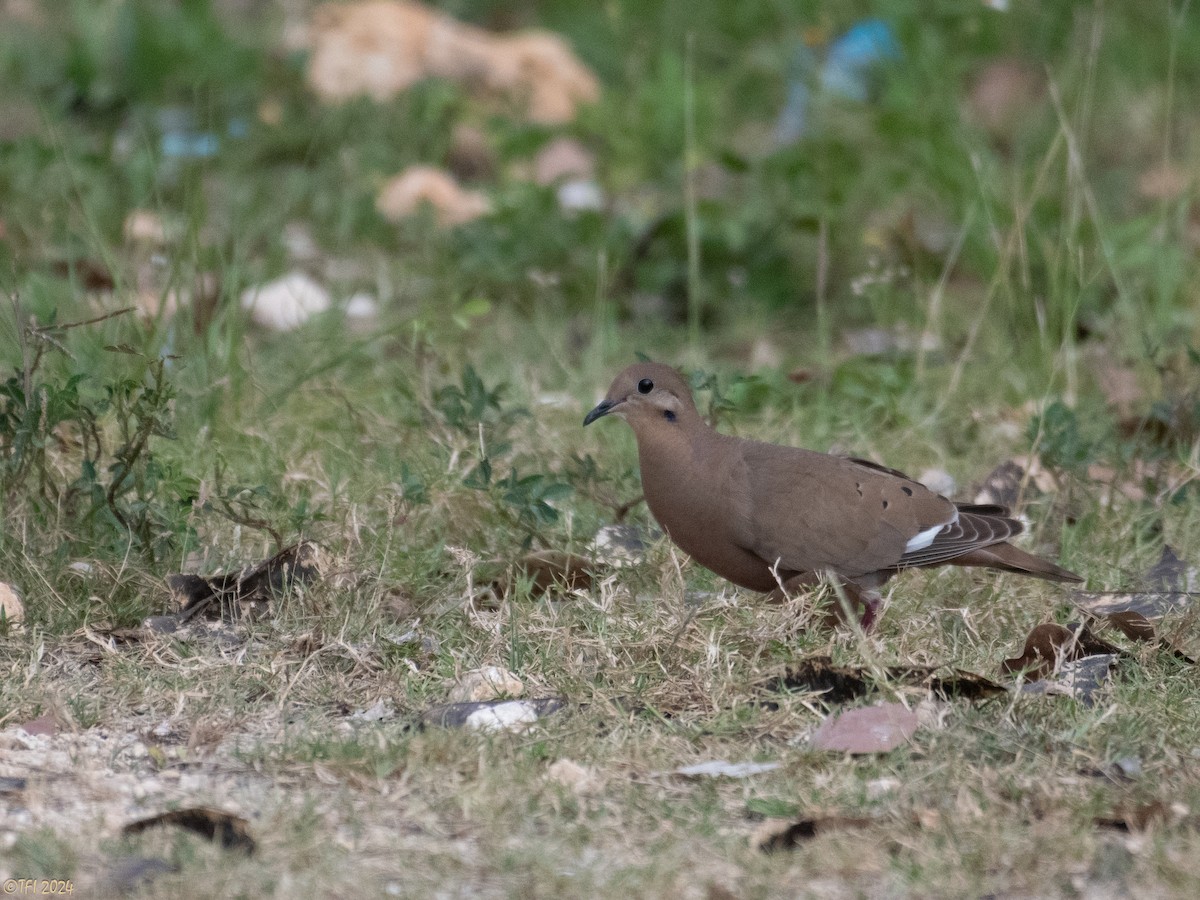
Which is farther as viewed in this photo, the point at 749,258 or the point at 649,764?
the point at 749,258

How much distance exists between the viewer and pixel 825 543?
371cm

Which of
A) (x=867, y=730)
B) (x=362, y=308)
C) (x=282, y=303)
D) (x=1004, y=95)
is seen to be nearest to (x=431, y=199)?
(x=362, y=308)

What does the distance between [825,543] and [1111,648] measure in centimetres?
63

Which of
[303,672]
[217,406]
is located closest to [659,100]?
[217,406]

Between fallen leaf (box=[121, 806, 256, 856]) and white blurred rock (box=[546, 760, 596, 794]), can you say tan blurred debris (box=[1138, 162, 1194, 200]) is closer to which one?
white blurred rock (box=[546, 760, 596, 794])

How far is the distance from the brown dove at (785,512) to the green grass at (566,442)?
115 millimetres

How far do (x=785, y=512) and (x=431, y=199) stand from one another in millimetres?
3107

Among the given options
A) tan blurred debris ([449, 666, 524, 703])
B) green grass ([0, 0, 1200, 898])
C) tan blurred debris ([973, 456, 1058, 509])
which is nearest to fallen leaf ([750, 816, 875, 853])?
green grass ([0, 0, 1200, 898])

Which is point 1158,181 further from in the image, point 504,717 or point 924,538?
point 504,717

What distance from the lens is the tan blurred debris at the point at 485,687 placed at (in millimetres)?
3279

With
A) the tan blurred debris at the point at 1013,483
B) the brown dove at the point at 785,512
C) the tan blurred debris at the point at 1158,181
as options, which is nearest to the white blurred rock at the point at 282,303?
the brown dove at the point at 785,512

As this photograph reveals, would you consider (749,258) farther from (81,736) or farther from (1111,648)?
(81,736)

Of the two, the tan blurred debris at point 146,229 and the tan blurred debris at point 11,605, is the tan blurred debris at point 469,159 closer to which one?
the tan blurred debris at point 146,229

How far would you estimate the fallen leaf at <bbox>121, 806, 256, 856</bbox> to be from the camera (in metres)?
2.59
